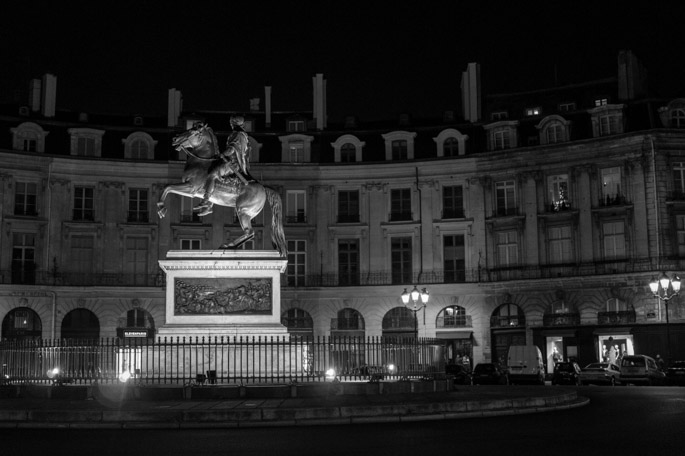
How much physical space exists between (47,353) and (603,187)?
40.3m

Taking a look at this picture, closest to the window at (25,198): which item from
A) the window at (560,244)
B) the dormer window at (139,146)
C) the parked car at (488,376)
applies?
the dormer window at (139,146)

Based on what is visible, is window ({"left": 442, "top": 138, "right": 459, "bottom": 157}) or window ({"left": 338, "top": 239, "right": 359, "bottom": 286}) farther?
window ({"left": 442, "top": 138, "right": 459, "bottom": 157})

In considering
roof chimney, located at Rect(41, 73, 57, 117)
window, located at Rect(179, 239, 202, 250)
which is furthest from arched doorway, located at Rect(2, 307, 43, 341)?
roof chimney, located at Rect(41, 73, 57, 117)

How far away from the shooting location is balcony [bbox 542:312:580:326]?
55062 millimetres

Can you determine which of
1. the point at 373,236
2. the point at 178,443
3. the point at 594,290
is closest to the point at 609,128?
the point at 594,290

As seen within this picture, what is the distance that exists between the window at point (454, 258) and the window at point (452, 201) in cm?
139

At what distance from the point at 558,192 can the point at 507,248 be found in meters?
4.55

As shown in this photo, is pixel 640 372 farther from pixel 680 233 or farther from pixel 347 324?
pixel 347 324

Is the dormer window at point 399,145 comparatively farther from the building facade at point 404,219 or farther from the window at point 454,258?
the window at point 454,258

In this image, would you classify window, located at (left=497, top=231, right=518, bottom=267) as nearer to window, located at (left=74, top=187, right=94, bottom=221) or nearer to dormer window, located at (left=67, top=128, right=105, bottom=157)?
window, located at (left=74, top=187, right=94, bottom=221)

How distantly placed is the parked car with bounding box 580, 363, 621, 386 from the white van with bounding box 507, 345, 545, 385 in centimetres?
189

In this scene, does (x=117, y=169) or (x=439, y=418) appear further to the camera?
(x=117, y=169)

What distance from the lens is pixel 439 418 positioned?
1859 cm

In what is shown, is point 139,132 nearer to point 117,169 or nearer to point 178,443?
point 117,169
